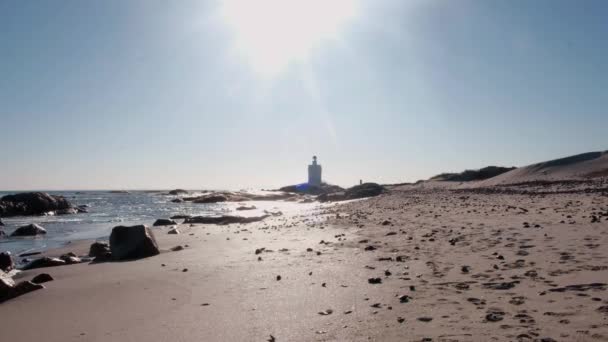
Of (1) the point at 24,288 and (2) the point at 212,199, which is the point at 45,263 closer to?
(1) the point at 24,288

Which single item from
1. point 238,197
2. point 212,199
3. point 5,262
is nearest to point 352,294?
point 5,262

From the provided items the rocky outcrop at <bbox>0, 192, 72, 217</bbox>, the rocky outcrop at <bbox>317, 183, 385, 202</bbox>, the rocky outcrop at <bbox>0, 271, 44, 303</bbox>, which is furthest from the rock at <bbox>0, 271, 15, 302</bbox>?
the rocky outcrop at <bbox>0, 192, 72, 217</bbox>

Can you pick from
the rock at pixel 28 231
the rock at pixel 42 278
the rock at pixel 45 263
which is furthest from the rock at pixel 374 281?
the rock at pixel 28 231

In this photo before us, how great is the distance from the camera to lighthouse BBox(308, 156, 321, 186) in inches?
2457

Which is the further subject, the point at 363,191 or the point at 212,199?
the point at 212,199

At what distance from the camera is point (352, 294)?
5375mm

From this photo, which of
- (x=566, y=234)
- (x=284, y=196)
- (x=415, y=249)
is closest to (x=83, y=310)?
(x=415, y=249)

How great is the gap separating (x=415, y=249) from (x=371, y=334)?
4707 mm

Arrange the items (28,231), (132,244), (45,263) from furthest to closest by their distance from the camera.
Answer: (28,231) → (132,244) → (45,263)

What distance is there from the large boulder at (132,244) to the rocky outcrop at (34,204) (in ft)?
116

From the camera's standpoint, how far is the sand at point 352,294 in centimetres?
398

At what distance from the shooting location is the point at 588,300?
13.7 ft

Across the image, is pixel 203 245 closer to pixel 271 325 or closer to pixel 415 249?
pixel 415 249

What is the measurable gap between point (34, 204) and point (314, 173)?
36.6m
